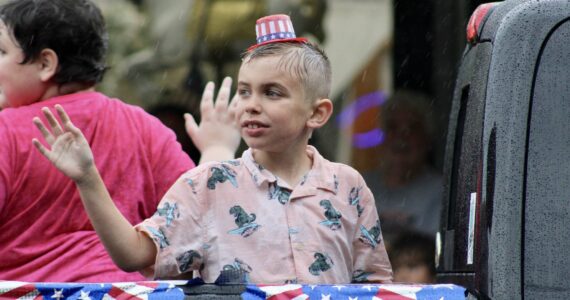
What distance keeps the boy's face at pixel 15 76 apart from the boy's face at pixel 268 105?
0.97 m

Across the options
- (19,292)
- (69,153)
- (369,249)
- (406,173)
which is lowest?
(406,173)

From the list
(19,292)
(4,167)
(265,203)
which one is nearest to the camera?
(19,292)

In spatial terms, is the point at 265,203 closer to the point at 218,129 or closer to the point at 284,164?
the point at 284,164

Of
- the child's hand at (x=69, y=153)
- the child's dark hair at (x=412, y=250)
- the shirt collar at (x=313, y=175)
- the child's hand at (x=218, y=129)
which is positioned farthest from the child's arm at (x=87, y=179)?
the child's dark hair at (x=412, y=250)

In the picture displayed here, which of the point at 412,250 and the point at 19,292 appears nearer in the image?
the point at 19,292

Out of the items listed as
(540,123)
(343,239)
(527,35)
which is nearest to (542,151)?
(540,123)

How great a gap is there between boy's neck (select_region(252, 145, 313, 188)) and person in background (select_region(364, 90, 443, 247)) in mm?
3763

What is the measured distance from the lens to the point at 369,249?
12.3ft

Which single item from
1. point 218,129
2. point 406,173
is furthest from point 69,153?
point 406,173

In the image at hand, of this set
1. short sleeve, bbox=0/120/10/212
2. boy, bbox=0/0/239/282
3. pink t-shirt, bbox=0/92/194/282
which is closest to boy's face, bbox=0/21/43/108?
boy, bbox=0/0/239/282

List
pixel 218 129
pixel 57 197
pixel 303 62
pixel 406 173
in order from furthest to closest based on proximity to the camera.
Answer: pixel 406 173
pixel 218 129
pixel 57 197
pixel 303 62

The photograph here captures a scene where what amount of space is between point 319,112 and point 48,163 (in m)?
0.93

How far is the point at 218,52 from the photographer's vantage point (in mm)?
8766

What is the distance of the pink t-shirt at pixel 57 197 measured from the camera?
13.1 feet
